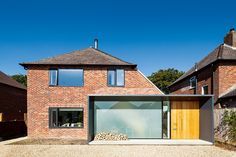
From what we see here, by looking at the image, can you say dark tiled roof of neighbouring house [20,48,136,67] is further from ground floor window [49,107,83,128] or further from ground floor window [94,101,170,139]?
ground floor window [49,107,83,128]

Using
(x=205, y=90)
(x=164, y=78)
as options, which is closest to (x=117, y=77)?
(x=205, y=90)

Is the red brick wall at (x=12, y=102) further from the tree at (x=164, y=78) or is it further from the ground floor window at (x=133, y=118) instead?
the tree at (x=164, y=78)

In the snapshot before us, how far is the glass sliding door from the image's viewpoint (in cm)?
1662

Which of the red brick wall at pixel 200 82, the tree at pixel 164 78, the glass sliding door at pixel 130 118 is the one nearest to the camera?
the glass sliding door at pixel 130 118

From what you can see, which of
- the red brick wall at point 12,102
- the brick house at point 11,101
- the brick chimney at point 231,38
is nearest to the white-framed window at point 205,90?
the brick chimney at point 231,38

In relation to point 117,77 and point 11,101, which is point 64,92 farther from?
point 11,101

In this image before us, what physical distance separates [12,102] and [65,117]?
942 centimetres

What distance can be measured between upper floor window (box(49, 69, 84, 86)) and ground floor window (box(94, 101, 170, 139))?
84.8 inches

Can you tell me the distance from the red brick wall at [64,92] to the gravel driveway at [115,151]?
10.2 ft

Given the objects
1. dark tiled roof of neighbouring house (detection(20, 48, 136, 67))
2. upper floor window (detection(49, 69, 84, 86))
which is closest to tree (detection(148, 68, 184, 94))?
dark tiled roof of neighbouring house (detection(20, 48, 136, 67))

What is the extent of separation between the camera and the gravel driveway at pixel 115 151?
11.4m

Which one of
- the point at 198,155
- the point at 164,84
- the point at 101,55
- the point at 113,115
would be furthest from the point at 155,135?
the point at 164,84

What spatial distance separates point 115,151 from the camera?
12234 millimetres

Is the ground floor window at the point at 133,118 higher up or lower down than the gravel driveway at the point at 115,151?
higher up
